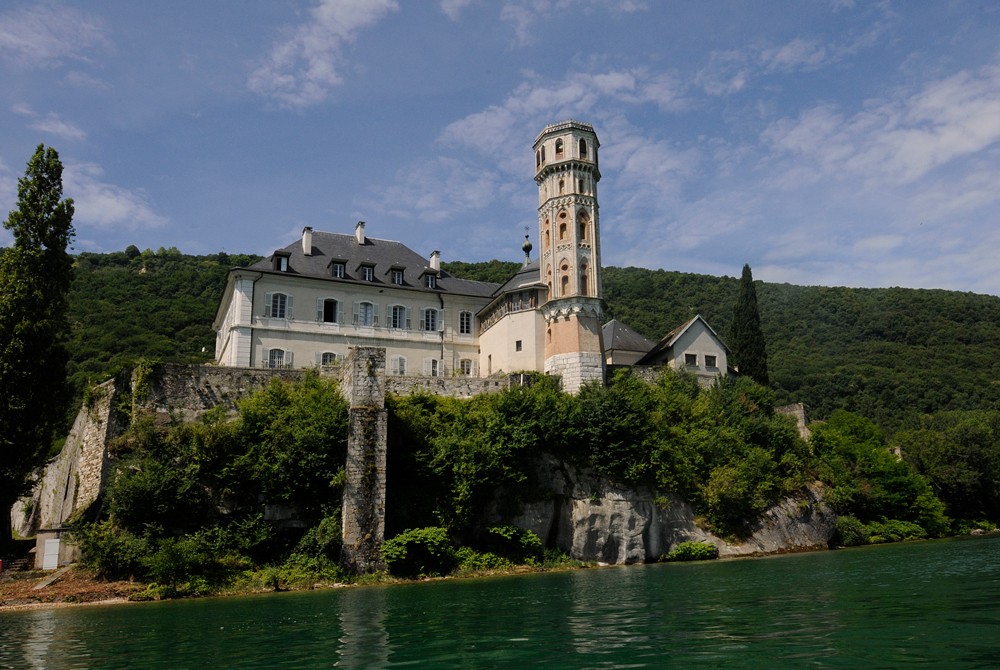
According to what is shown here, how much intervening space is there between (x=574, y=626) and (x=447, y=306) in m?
33.4

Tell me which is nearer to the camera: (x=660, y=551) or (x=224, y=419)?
(x=224, y=419)

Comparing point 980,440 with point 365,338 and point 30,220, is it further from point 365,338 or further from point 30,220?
point 30,220

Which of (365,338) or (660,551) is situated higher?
(365,338)

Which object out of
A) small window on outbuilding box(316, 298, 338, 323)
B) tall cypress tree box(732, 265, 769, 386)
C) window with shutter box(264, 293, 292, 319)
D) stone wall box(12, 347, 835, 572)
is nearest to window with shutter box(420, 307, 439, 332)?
small window on outbuilding box(316, 298, 338, 323)

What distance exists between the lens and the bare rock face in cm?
3422

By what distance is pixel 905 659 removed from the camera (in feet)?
33.4

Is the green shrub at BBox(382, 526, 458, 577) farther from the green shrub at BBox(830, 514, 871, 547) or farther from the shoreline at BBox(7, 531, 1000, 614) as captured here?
the green shrub at BBox(830, 514, 871, 547)

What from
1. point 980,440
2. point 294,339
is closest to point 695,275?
point 980,440

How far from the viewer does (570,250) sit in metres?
42.6

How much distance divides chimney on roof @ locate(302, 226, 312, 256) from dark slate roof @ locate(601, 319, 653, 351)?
18.5 m

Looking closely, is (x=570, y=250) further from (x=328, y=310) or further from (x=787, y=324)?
(x=787, y=324)

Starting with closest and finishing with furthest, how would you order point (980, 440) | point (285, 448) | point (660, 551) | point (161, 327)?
1. point (285, 448)
2. point (660, 551)
3. point (980, 440)
4. point (161, 327)

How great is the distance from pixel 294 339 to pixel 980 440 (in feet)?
160

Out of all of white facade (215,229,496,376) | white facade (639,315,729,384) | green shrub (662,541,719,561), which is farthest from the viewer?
white facade (639,315,729,384)
